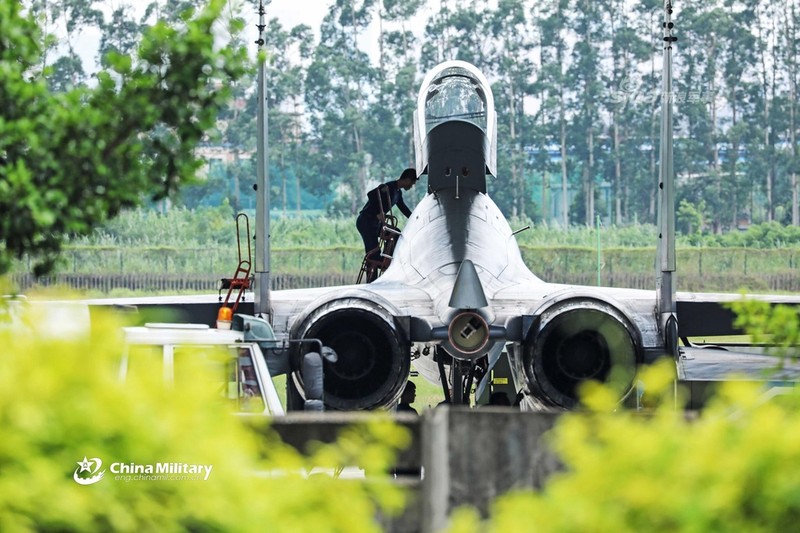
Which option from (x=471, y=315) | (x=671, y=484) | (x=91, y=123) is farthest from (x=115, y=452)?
(x=471, y=315)

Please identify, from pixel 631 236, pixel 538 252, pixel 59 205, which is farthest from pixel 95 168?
pixel 631 236

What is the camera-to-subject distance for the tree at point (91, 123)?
202 inches

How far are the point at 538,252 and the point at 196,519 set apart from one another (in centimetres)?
5740

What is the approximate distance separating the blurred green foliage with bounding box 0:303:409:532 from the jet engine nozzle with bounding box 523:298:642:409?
28.8 ft

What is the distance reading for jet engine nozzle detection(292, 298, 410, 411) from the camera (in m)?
12.1

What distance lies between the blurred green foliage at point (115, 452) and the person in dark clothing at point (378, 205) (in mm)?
14668

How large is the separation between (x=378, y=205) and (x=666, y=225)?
5457mm

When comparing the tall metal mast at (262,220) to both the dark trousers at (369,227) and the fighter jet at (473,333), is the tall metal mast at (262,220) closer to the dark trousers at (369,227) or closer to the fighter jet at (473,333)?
the fighter jet at (473,333)

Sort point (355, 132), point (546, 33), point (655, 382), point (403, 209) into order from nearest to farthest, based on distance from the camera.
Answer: point (655, 382) → point (403, 209) → point (355, 132) → point (546, 33)

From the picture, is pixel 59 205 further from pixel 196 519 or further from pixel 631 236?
pixel 631 236

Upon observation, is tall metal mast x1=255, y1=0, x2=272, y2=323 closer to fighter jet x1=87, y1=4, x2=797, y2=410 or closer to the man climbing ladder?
fighter jet x1=87, y1=4, x2=797, y2=410

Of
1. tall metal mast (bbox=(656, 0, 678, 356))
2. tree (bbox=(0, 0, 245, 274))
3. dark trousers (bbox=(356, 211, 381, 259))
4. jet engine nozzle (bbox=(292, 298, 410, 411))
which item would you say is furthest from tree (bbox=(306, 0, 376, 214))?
tree (bbox=(0, 0, 245, 274))

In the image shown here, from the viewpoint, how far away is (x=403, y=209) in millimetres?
19688

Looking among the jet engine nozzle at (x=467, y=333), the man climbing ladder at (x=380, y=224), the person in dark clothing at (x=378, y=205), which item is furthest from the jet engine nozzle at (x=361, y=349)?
the person in dark clothing at (x=378, y=205)
